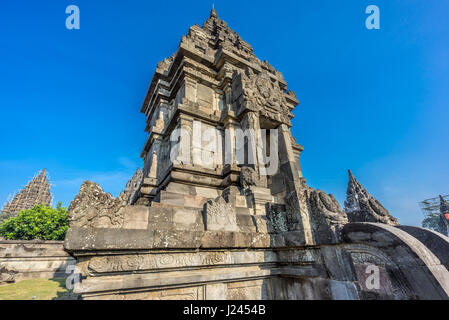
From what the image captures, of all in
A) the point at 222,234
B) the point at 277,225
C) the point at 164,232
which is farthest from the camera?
the point at 277,225

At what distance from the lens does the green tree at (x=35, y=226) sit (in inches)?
986

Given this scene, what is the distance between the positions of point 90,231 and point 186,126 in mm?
5204

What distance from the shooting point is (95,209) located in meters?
2.98

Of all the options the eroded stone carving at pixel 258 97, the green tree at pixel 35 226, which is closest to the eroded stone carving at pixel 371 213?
the eroded stone carving at pixel 258 97

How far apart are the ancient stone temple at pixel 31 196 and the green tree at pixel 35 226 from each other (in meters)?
27.7

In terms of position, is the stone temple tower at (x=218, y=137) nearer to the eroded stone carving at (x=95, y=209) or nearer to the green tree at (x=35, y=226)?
the eroded stone carving at (x=95, y=209)

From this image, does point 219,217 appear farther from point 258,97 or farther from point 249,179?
point 258,97

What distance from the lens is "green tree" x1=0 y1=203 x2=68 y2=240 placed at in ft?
82.2

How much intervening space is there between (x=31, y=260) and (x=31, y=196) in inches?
2020

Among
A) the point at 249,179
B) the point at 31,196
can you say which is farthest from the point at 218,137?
the point at 31,196

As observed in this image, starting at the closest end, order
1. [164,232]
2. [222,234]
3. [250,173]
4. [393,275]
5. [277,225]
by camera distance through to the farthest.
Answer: [393,275]
[164,232]
[222,234]
[277,225]
[250,173]

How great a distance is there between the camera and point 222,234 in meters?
3.74
